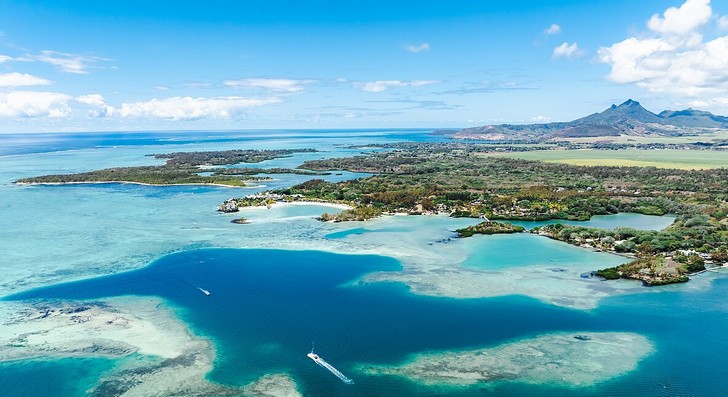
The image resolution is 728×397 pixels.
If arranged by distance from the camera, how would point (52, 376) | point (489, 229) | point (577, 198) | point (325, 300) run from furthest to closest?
point (577, 198), point (489, 229), point (325, 300), point (52, 376)

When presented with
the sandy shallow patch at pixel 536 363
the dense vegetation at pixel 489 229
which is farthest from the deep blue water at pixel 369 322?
the dense vegetation at pixel 489 229

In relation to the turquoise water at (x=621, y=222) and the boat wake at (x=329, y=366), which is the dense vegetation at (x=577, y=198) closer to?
the turquoise water at (x=621, y=222)

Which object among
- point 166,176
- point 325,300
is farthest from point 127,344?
point 166,176

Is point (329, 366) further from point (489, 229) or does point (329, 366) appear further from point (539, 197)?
point (539, 197)

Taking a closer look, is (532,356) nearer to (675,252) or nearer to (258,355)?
(258,355)

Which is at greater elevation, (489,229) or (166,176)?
(489,229)

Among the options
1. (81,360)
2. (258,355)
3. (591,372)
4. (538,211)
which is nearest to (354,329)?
(258,355)
